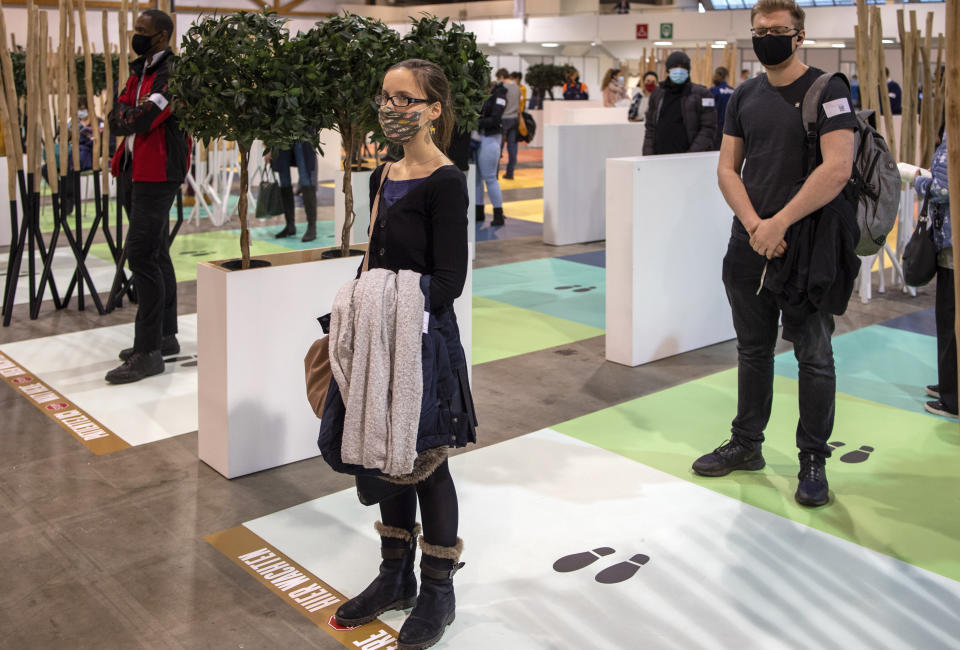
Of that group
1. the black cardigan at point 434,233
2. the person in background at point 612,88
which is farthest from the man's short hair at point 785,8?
the person in background at point 612,88

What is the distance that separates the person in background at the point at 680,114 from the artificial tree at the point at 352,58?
141 inches

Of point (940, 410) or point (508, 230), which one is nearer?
point (940, 410)

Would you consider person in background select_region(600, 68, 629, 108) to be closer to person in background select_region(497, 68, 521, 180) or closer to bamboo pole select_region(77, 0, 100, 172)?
person in background select_region(497, 68, 521, 180)

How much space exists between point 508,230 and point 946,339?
18.2 feet

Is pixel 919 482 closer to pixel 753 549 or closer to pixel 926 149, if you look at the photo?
pixel 753 549

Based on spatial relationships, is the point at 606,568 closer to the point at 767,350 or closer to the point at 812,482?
the point at 812,482

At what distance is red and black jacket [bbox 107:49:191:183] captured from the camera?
13.9 ft

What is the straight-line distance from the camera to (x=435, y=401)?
7.45 ft

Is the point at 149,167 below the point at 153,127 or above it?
below

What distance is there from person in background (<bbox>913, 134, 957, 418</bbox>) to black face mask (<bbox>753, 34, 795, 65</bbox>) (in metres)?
1.02

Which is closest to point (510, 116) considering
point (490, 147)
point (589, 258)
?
point (490, 147)

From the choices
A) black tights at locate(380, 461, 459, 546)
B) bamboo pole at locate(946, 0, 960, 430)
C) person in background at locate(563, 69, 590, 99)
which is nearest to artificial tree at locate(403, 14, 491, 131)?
black tights at locate(380, 461, 459, 546)

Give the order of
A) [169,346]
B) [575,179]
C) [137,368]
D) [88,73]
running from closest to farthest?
[137,368] < [169,346] < [88,73] < [575,179]

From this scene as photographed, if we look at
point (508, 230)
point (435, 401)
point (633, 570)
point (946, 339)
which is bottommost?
point (633, 570)
